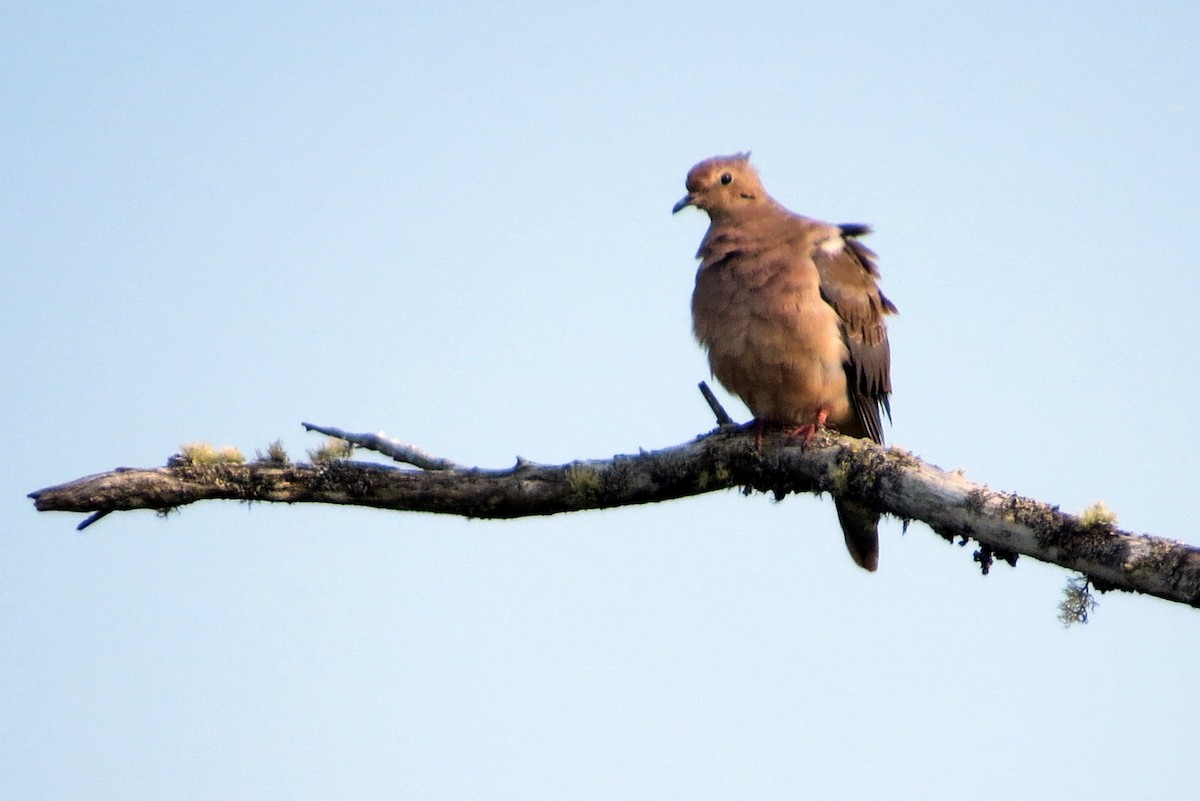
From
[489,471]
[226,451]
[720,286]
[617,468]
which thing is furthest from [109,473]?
[720,286]

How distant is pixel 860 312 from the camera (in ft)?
20.1

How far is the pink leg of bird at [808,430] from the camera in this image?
5.07 metres

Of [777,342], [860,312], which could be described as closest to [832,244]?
[860,312]

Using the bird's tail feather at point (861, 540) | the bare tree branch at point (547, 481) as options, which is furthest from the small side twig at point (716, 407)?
the bird's tail feather at point (861, 540)

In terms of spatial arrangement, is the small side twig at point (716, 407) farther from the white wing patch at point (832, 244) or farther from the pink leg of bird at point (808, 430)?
the white wing patch at point (832, 244)

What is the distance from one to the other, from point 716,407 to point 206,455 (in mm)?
1955

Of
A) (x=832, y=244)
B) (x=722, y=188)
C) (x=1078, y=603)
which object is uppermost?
(x=722, y=188)

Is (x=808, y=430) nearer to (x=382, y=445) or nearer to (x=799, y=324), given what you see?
(x=799, y=324)

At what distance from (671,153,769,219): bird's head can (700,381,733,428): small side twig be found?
5.28 feet

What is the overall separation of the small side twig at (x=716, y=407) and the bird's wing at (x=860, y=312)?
3.32 feet

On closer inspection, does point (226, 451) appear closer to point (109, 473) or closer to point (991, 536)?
point (109, 473)

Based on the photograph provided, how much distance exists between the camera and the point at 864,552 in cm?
612

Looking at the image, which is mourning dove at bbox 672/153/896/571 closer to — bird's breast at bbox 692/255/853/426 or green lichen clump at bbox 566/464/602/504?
bird's breast at bbox 692/255/853/426

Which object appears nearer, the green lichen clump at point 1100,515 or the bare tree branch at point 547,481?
the green lichen clump at point 1100,515
